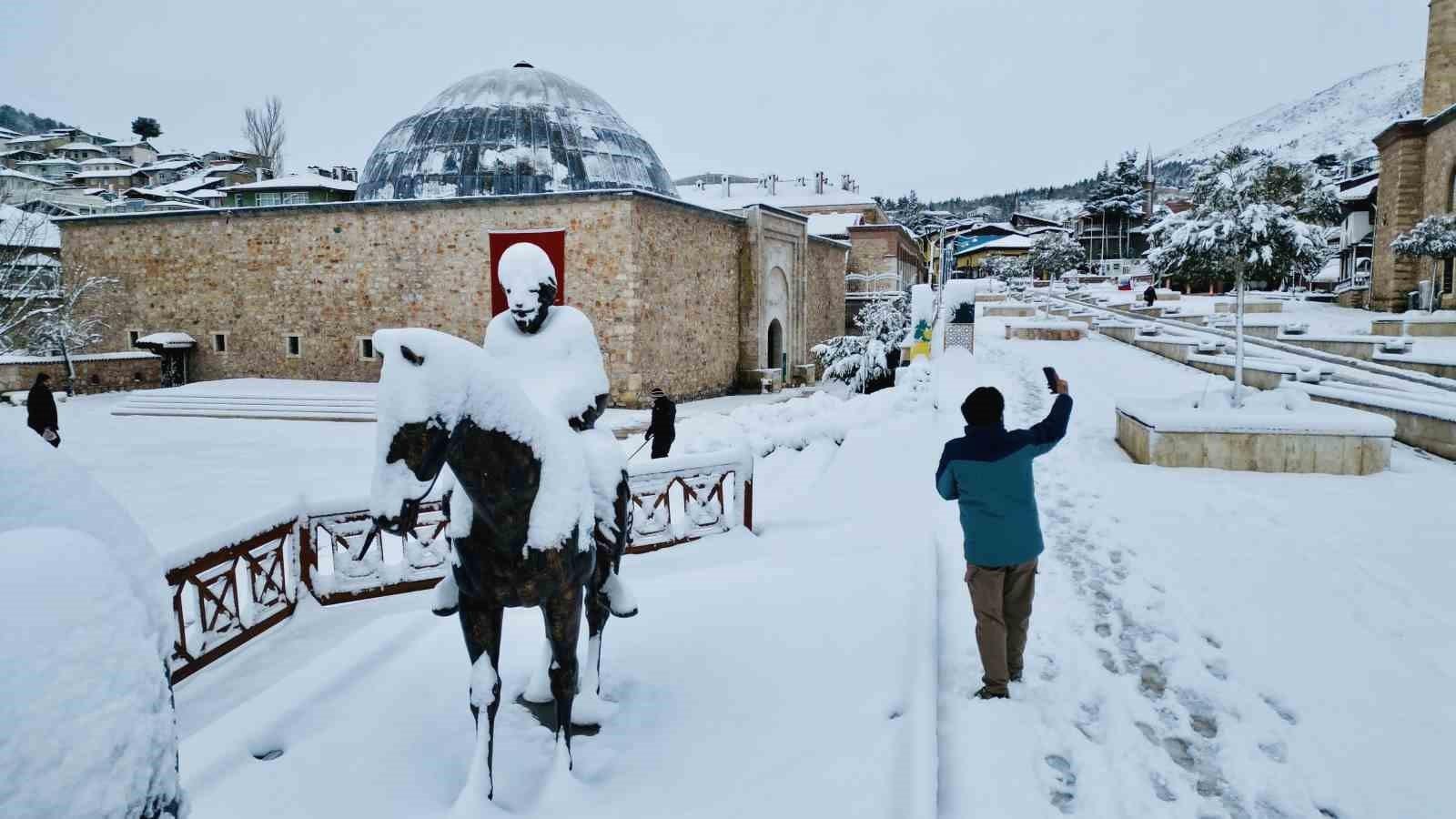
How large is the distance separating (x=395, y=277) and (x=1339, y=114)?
659ft

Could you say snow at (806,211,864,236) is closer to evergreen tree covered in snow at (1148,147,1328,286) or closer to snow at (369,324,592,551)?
evergreen tree covered in snow at (1148,147,1328,286)

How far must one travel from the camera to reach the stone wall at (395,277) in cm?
1764

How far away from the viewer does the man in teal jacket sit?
3.38 metres

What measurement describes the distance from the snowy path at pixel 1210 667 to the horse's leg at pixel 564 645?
4.49 feet

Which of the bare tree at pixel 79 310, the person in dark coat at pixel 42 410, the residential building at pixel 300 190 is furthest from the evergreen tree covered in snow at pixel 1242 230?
the residential building at pixel 300 190

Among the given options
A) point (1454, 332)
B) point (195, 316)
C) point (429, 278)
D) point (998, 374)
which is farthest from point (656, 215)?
point (1454, 332)

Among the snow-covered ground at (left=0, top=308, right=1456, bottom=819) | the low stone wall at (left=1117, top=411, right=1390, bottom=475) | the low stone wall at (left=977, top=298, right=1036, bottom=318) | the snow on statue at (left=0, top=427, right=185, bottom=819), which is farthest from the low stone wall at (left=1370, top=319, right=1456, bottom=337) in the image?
the snow on statue at (left=0, top=427, right=185, bottom=819)

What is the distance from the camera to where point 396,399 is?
2.15 metres

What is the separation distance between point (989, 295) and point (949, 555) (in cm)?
3391

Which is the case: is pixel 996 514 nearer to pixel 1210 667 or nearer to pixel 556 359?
pixel 1210 667

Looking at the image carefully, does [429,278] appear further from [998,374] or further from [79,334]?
[998,374]

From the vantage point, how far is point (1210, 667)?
370 centimetres

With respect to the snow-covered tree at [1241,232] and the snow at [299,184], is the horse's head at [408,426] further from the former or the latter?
the snow at [299,184]

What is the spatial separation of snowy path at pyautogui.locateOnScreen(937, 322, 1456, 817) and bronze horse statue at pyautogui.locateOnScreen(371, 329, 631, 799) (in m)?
1.56
